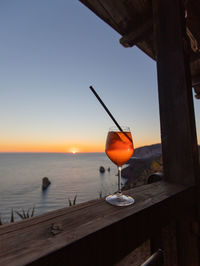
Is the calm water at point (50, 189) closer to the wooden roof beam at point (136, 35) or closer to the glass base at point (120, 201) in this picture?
the glass base at point (120, 201)

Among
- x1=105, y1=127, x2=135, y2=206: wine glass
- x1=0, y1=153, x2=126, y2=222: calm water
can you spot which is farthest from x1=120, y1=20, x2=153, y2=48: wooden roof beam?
x1=0, y1=153, x2=126, y2=222: calm water

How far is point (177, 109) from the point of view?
49.1 inches

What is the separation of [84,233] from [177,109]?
1.20 m

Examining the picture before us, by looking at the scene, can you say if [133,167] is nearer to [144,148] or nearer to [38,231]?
[144,148]

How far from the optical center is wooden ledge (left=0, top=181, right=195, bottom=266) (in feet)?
1.28

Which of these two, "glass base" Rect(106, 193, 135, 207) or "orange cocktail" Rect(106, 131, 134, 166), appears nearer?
"glass base" Rect(106, 193, 135, 207)

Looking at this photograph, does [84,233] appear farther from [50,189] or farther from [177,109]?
[50,189]

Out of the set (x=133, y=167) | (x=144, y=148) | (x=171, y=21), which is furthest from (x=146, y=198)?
(x=144, y=148)

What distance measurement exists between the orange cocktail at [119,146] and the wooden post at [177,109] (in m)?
0.52

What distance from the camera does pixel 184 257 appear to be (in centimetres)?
106

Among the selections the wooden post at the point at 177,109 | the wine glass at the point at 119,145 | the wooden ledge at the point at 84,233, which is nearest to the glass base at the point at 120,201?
the wooden ledge at the point at 84,233

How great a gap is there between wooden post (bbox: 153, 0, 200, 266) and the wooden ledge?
0.44 meters

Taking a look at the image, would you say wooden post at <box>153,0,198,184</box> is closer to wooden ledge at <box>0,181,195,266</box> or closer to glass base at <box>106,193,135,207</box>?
wooden ledge at <box>0,181,195,266</box>

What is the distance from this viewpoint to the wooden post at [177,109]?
3.51 ft
